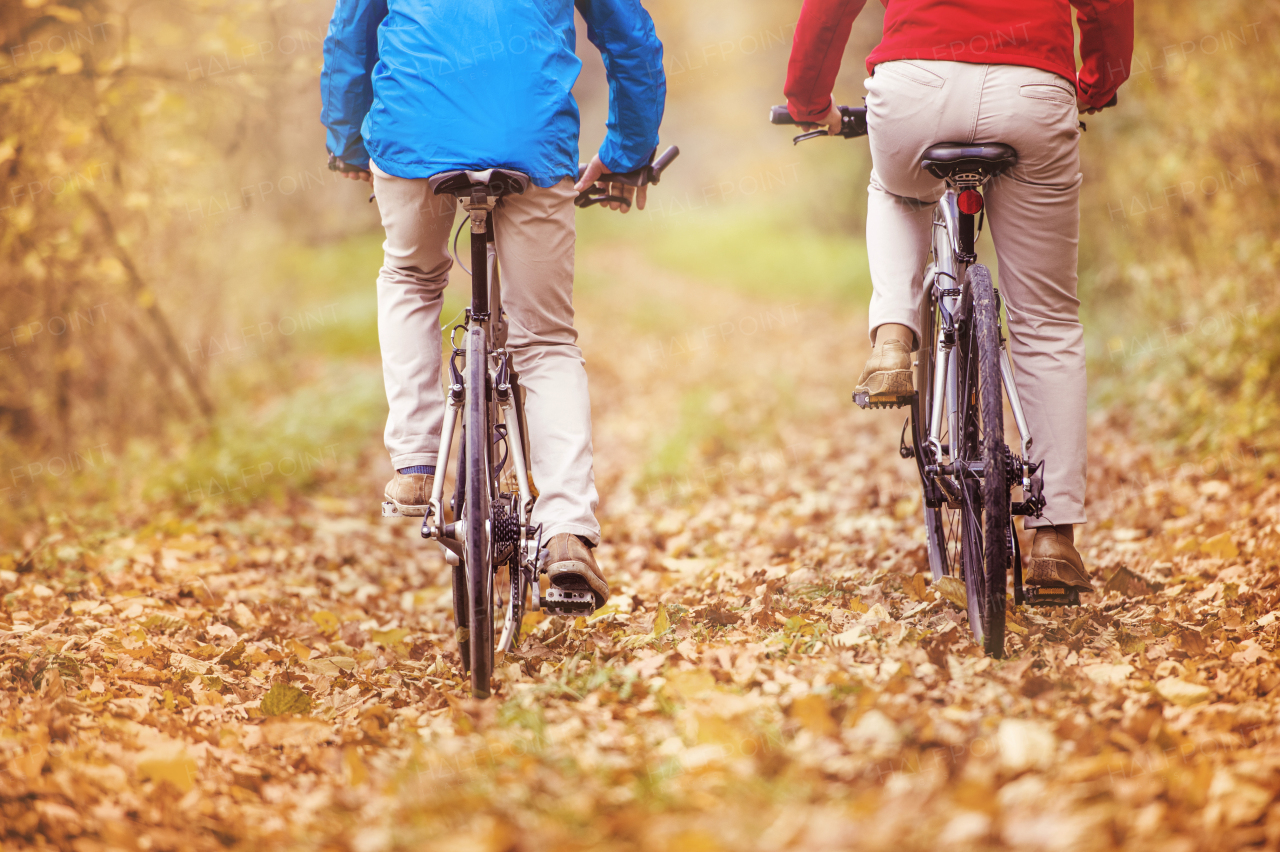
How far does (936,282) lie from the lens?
123 inches

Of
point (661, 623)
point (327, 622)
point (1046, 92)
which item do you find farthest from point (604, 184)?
point (327, 622)

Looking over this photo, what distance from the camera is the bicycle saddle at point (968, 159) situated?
2717 millimetres

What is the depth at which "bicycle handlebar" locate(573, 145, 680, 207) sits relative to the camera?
3.17 metres

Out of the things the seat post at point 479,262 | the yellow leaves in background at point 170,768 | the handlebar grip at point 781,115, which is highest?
the handlebar grip at point 781,115

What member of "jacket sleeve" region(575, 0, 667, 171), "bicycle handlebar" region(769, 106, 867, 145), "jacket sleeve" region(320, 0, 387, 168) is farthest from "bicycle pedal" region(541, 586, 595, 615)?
"bicycle handlebar" region(769, 106, 867, 145)

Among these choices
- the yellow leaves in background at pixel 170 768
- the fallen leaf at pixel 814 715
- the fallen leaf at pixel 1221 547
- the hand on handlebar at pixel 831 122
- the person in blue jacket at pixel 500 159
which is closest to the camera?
the fallen leaf at pixel 814 715

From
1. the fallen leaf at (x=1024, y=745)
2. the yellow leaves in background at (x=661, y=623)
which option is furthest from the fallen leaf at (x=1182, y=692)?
the yellow leaves in background at (x=661, y=623)

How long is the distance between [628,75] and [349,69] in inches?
33.2

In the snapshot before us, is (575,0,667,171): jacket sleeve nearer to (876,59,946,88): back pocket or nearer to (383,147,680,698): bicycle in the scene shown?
(383,147,680,698): bicycle

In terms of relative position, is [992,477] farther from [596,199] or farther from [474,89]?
[474,89]

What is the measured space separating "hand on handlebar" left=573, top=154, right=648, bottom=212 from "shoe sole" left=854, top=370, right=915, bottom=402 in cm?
89

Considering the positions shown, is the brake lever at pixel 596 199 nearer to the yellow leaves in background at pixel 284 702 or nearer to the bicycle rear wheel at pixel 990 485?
the bicycle rear wheel at pixel 990 485

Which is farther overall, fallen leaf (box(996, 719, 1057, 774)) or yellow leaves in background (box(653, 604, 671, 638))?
yellow leaves in background (box(653, 604, 671, 638))

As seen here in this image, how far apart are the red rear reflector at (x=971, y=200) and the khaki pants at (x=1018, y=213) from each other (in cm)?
13
